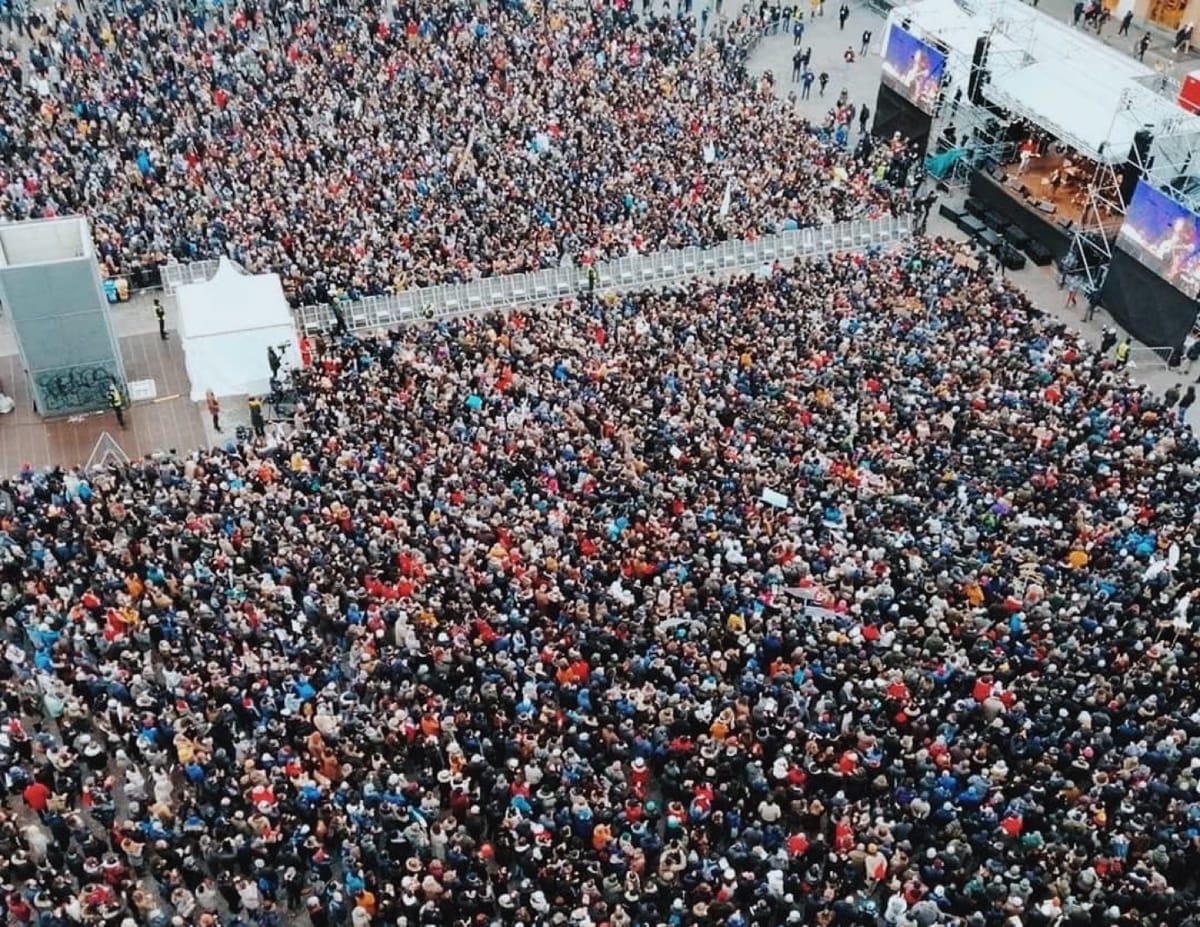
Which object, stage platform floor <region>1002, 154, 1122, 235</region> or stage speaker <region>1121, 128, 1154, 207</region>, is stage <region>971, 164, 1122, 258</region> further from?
stage speaker <region>1121, 128, 1154, 207</region>

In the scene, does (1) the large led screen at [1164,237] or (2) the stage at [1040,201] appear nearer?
(1) the large led screen at [1164,237]

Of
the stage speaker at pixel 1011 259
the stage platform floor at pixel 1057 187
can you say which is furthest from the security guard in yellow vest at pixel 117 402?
the stage platform floor at pixel 1057 187

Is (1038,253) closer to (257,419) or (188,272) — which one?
(257,419)

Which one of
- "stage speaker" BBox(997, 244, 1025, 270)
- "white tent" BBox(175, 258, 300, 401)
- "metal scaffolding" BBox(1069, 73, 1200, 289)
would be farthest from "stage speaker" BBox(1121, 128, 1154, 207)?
"white tent" BBox(175, 258, 300, 401)

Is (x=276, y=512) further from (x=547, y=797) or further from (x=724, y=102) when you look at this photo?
(x=724, y=102)

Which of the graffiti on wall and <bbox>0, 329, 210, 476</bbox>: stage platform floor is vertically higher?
the graffiti on wall

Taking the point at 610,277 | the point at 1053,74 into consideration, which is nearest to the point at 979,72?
the point at 1053,74

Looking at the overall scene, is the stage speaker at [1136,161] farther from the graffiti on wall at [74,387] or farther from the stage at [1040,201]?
the graffiti on wall at [74,387]
